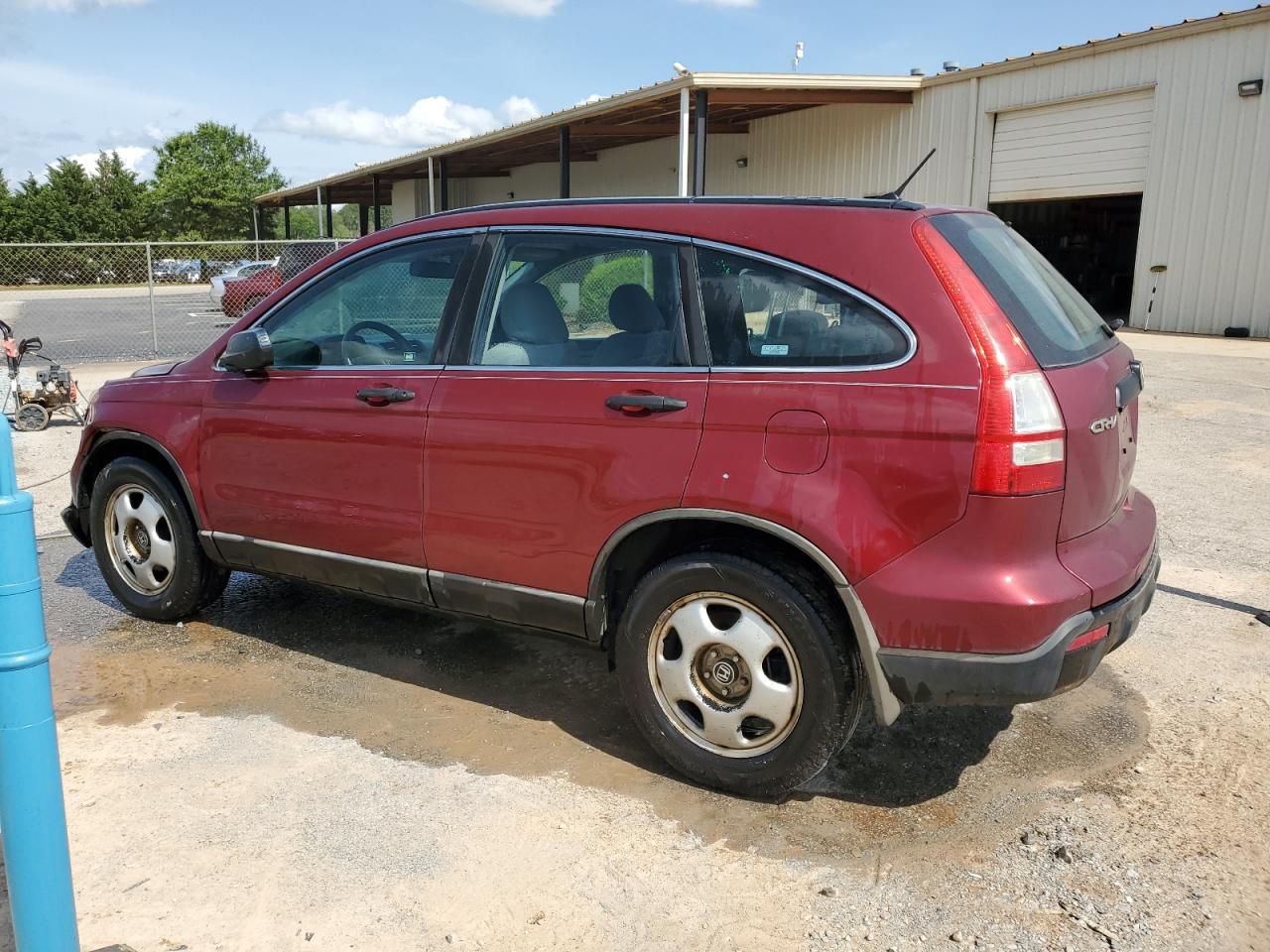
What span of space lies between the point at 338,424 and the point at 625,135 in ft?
69.5

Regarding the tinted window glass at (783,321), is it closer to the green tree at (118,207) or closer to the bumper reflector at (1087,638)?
the bumper reflector at (1087,638)

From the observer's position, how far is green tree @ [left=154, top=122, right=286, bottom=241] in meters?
74.6

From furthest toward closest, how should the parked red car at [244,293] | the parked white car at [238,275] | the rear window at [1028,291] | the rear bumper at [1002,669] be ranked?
the parked white car at [238,275]
the parked red car at [244,293]
the rear window at [1028,291]
the rear bumper at [1002,669]

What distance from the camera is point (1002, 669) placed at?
9.29ft

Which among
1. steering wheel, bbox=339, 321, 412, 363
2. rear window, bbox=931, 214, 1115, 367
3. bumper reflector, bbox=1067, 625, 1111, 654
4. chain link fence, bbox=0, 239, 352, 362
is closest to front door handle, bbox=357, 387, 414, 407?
steering wheel, bbox=339, 321, 412, 363

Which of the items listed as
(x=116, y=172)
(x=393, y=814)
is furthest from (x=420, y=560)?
(x=116, y=172)

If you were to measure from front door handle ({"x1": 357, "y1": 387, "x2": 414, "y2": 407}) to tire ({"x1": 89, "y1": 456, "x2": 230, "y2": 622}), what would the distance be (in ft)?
4.26

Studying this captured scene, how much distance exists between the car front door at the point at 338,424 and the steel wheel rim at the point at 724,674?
43.6 inches

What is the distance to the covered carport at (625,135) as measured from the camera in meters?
16.6

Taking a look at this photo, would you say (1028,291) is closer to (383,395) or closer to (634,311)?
(634,311)

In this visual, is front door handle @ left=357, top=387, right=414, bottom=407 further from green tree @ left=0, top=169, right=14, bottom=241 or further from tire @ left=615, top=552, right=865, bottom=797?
green tree @ left=0, top=169, right=14, bottom=241

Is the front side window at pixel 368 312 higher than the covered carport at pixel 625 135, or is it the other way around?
the covered carport at pixel 625 135

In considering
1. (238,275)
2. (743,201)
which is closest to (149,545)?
(743,201)

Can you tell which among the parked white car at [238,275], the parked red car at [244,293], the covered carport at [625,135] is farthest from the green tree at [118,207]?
the parked red car at [244,293]
